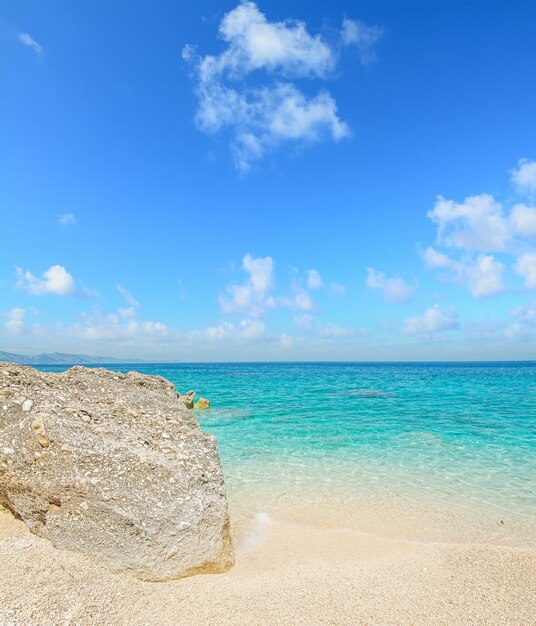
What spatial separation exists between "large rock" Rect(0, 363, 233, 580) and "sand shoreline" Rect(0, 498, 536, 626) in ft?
0.68

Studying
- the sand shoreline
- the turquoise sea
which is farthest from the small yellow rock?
the turquoise sea

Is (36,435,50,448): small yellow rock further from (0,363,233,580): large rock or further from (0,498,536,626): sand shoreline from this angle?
(0,498,536,626): sand shoreline

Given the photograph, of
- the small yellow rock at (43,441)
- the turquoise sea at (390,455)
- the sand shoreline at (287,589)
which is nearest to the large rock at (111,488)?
the small yellow rock at (43,441)

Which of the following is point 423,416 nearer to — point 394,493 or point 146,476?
point 394,493

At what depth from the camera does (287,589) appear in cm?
484

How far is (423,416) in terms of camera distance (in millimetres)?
20594

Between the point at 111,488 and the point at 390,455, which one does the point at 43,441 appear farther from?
the point at 390,455

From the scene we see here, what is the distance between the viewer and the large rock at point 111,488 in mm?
4758

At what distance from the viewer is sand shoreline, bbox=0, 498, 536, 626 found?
13.1ft

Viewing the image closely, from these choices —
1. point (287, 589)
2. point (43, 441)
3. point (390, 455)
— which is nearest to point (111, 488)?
point (43, 441)

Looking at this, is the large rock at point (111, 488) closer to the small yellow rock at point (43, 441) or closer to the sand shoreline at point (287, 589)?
the small yellow rock at point (43, 441)

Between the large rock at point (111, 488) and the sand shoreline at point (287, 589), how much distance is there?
0.21 m

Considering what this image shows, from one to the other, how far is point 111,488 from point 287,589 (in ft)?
8.62

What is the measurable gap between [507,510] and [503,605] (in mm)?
4152
